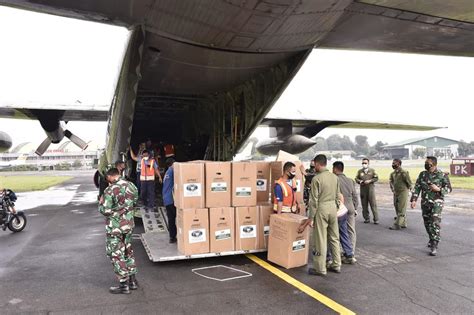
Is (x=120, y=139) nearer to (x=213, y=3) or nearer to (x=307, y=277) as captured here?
(x=213, y=3)

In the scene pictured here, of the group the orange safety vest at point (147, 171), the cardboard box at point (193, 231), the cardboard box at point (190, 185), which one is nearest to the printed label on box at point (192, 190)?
the cardboard box at point (190, 185)

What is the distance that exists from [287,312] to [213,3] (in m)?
3.81

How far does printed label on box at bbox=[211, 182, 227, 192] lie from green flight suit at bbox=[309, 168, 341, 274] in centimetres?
151

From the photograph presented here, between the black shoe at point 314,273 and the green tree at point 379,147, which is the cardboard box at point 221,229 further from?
the green tree at point 379,147

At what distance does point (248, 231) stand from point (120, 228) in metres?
2.25

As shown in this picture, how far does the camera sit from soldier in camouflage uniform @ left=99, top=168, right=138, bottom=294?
461 centimetres

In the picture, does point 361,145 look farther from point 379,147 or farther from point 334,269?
point 334,269

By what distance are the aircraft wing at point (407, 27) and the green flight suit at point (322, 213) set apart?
2.40 metres

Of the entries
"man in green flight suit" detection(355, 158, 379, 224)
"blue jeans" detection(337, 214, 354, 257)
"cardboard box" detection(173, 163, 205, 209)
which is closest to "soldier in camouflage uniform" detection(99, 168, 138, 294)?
"cardboard box" detection(173, 163, 205, 209)

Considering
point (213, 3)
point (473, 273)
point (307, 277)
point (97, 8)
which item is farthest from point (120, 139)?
point (473, 273)

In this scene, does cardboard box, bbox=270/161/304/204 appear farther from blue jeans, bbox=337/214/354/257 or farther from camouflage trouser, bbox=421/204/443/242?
camouflage trouser, bbox=421/204/443/242

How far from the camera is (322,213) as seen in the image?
205 inches

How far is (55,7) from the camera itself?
4.66 metres

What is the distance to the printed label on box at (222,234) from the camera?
19.1 feet
